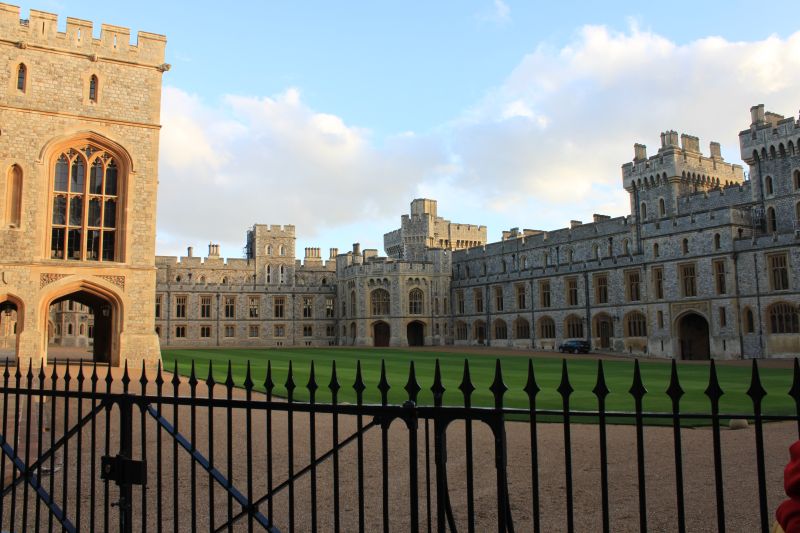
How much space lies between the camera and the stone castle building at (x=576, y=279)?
31.8 m

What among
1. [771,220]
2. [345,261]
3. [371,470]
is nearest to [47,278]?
[371,470]

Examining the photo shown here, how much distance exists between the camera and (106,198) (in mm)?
22078

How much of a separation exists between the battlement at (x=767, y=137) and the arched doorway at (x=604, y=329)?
1222 cm

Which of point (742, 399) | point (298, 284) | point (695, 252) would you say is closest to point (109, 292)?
point (742, 399)

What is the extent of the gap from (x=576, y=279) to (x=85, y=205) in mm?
31036

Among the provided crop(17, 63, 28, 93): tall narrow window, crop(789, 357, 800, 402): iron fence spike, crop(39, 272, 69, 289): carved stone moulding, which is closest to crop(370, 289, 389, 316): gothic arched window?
crop(39, 272, 69, 289): carved stone moulding

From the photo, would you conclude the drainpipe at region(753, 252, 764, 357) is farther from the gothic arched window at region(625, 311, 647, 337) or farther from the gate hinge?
the gate hinge

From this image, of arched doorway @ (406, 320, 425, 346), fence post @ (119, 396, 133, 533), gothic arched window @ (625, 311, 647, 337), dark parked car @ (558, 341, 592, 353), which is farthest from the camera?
arched doorway @ (406, 320, 425, 346)

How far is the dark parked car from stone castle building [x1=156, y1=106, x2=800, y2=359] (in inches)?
98.6

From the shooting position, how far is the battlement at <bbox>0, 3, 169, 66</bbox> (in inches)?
825

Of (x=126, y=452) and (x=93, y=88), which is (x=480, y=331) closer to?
(x=93, y=88)

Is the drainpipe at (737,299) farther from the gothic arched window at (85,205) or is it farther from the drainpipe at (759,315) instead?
the gothic arched window at (85,205)

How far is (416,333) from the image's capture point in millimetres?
54125

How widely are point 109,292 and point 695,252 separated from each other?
2847 centimetres
